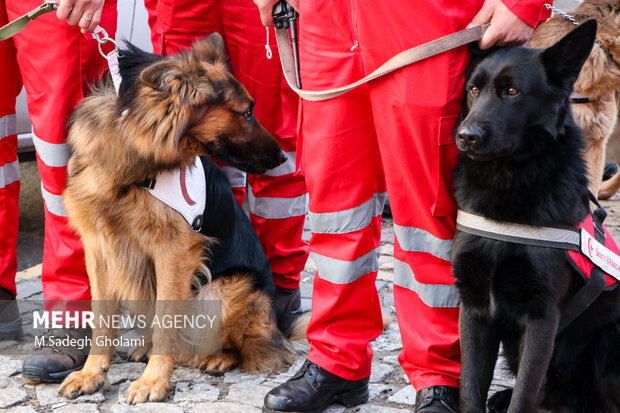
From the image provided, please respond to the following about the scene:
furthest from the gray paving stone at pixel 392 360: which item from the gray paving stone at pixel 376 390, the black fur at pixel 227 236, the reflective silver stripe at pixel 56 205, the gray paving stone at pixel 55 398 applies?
the reflective silver stripe at pixel 56 205

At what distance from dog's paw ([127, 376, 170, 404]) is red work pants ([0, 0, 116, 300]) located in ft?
2.05

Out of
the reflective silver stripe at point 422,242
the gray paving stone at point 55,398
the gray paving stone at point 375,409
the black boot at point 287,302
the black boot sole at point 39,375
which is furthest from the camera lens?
the black boot at point 287,302

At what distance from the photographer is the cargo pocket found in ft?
7.36

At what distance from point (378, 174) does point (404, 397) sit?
0.96m

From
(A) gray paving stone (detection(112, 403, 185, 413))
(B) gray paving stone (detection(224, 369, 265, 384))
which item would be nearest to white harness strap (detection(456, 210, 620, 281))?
(B) gray paving stone (detection(224, 369, 265, 384))

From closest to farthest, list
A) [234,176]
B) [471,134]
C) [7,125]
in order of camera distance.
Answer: [471,134] → [7,125] → [234,176]

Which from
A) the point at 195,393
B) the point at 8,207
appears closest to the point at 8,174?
the point at 8,207

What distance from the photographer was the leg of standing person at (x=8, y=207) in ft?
11.0

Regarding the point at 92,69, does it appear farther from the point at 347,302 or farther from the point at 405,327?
the point at 405,327

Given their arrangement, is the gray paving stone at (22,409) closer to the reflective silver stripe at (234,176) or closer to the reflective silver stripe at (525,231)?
the reflective silver stripe at (234,176)

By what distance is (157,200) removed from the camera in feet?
9.29

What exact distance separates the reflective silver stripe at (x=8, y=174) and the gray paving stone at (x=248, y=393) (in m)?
1.63

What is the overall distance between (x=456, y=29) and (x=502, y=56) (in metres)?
0.18

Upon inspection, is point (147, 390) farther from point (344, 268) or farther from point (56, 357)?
point (344, 268)
